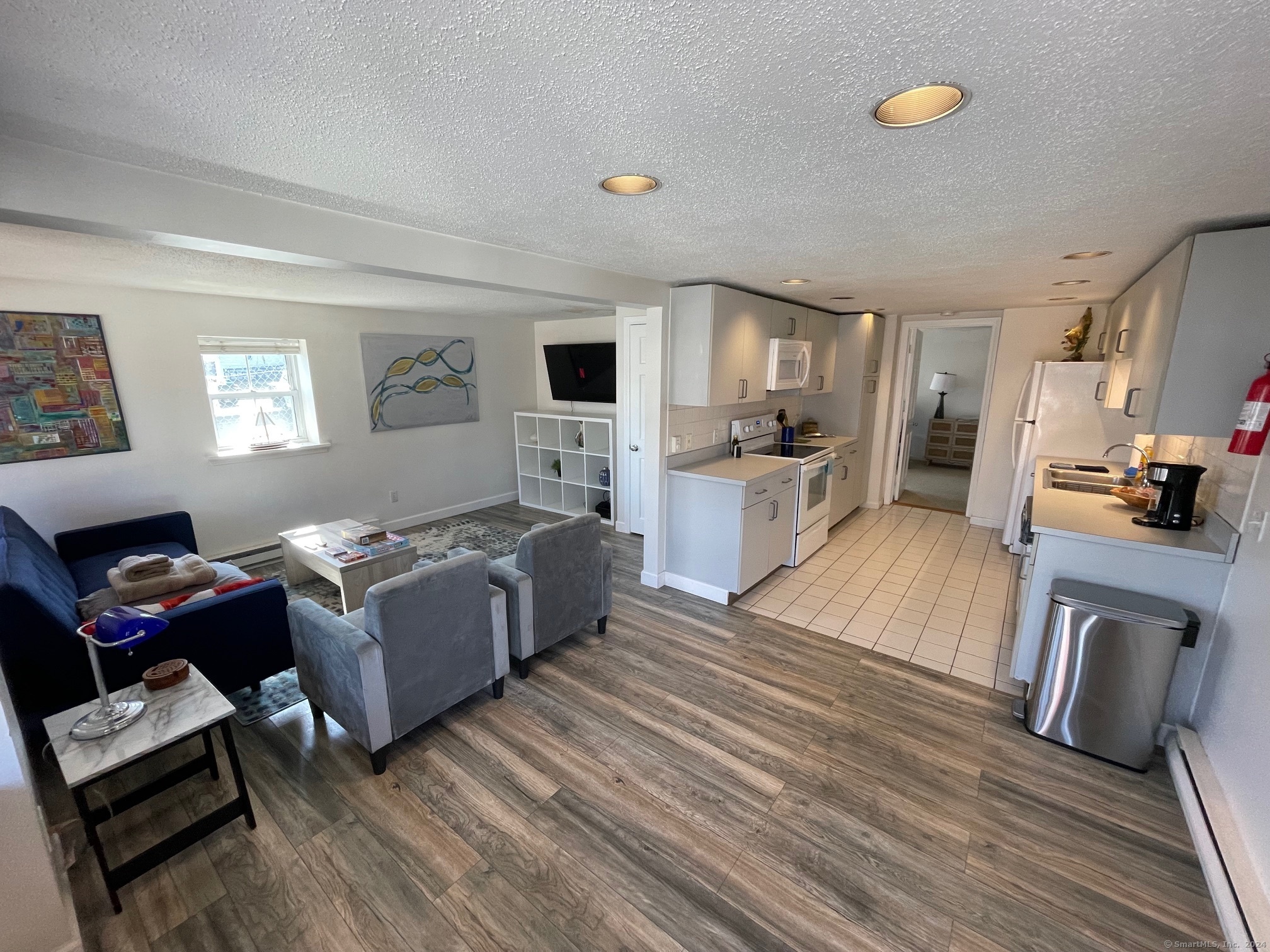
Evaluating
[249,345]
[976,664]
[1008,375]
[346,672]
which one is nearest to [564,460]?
[249,345]

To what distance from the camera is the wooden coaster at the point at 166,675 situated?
181 centimetres

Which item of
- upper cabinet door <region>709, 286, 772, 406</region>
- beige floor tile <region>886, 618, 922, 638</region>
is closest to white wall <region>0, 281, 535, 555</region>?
upper cabinet door <region>709, 286, 772, 406</region>

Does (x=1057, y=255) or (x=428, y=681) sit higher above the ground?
(x=1057, y=255)

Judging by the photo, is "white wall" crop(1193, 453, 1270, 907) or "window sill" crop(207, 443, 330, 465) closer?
"white wall" crop(1193, 453, 1270, 907)

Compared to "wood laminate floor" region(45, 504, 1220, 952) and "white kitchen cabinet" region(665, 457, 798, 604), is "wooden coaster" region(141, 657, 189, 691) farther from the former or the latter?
"white kitchen cabinet" region(665, 457, 798, 604)

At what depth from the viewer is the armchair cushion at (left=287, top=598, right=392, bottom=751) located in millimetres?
2020

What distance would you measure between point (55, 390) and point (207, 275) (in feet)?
4.95

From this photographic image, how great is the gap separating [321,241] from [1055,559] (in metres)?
3.42

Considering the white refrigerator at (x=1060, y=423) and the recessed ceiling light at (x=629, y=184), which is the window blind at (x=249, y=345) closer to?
the recessed ceiling light at (x=629, y=184)

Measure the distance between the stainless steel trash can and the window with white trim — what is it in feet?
18.1

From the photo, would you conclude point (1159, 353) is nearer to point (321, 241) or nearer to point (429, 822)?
point (321, 241)

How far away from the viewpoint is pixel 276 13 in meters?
0.79

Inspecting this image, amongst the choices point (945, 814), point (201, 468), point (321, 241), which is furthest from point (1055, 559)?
point (201, 468)

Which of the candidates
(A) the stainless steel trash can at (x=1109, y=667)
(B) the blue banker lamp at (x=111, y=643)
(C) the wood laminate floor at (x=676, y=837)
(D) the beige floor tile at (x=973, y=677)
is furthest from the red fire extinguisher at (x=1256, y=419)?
(B) the blue banker lamp at (x=111, y=643)
